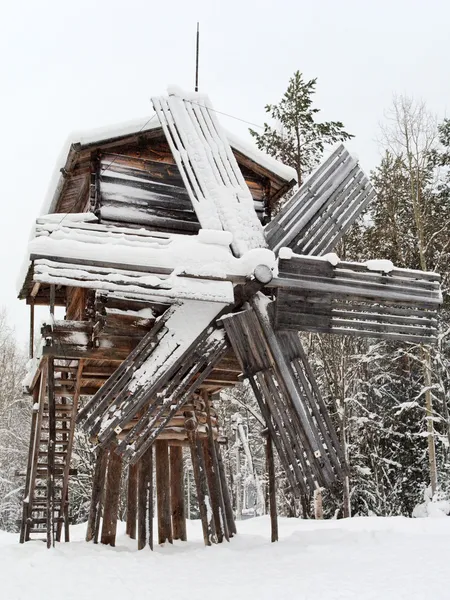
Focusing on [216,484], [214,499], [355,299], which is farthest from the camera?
[216,484]

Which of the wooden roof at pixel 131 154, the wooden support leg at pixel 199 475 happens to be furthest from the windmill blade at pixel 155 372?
the wooden roof at pixel 131 154

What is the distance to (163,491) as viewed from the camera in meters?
11.3

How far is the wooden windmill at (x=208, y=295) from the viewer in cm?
846

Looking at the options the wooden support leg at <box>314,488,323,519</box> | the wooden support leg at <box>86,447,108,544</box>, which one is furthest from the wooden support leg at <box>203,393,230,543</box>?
the wooden support leg at <box>314,488,323,519</box>

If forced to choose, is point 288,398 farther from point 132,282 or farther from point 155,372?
point 132,282

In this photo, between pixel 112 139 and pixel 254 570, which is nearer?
pixel 254 570

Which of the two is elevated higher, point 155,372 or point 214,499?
point 155,372

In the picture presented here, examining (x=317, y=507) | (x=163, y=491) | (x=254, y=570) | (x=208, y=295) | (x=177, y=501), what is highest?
(x=208, y=295)

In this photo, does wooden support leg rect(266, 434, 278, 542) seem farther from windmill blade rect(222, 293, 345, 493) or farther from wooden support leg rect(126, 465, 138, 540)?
wooden support leg rect(126, 465, 138, 540)

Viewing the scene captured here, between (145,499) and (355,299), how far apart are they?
4394 mm

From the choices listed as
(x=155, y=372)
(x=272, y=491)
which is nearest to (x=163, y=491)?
(x=272, y=491)

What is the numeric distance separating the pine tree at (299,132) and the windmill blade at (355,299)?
35.4 feet

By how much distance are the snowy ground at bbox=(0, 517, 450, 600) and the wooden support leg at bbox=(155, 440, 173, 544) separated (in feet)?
5.37

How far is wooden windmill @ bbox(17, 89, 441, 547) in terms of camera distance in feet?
27.8
